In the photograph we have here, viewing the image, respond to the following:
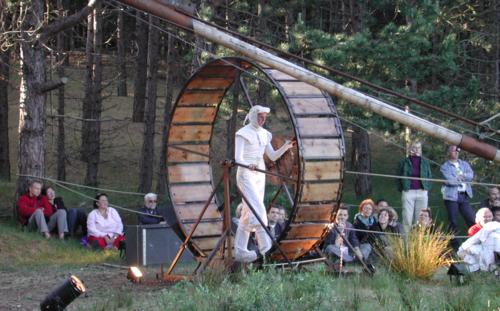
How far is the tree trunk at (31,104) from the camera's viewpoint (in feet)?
54.5

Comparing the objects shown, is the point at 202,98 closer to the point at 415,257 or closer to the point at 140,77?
the point at 415,257

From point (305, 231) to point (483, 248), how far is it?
7.58 feet

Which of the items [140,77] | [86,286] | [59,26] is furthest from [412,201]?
[140,77]

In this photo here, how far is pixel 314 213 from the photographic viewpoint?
36.0 feet

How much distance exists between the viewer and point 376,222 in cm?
1384

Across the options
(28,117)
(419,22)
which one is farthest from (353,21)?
(28,117)

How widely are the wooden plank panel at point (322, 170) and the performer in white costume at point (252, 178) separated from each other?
0.77 metres

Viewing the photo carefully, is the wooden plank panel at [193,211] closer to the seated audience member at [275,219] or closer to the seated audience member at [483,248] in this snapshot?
the seated audience member at [275,219]

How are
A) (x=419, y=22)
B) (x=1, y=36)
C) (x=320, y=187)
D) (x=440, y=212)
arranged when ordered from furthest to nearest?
(x=440, y=212) < (x=419, y=22) < (x=1, y=36) < (x=320, y=187)

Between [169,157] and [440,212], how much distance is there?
1012cm

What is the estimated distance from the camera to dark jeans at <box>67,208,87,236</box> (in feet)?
52.8

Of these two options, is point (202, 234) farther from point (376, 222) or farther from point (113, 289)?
point (376, 222)

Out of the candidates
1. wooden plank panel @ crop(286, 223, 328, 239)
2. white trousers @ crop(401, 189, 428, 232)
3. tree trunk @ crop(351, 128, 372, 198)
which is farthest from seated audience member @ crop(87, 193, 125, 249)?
tree trunk @ crop(351, 128, 372, 198)

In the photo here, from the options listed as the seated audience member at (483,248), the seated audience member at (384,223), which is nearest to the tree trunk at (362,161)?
the seated audience member at (384,223)
